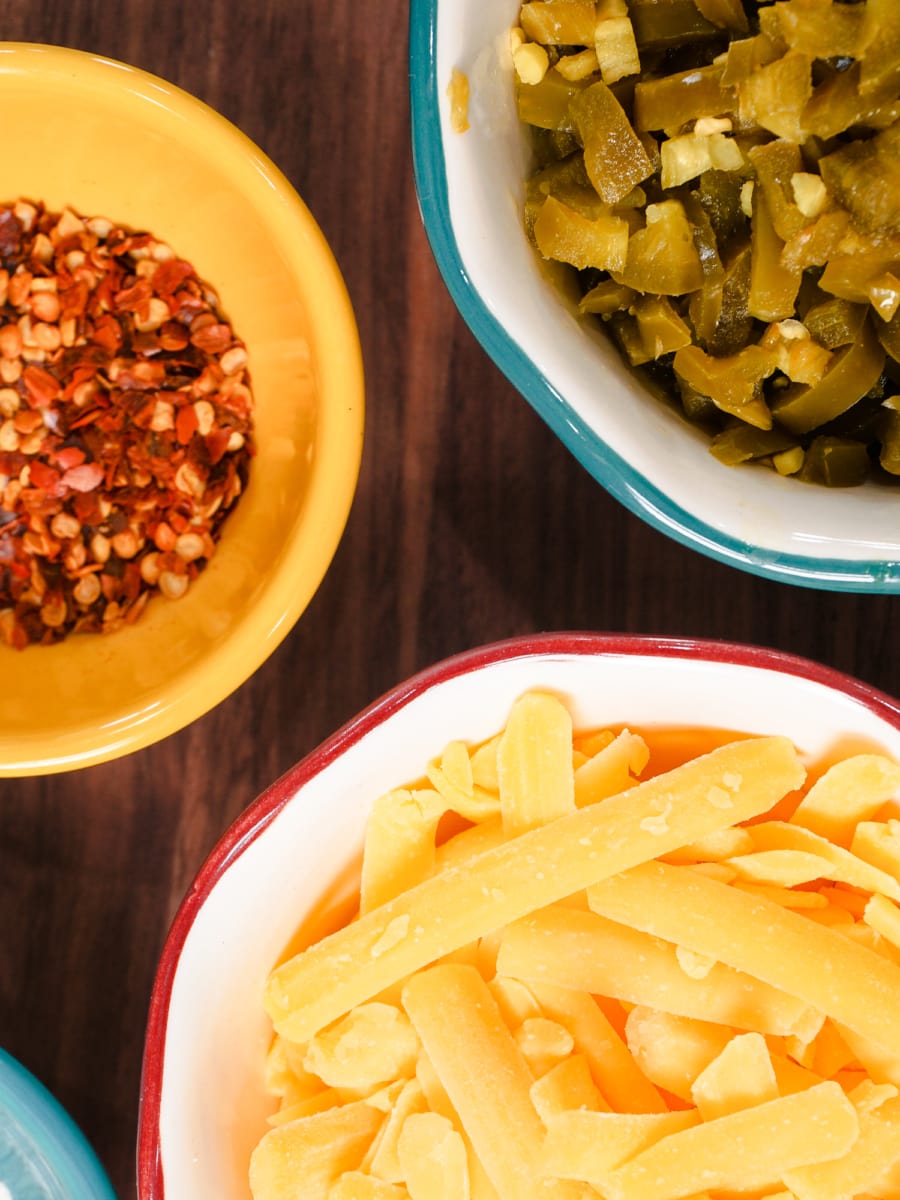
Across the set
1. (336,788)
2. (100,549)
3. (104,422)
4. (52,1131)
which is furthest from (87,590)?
(52,1131)

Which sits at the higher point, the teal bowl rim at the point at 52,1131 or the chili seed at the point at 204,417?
the chili seed at the point at 204,417

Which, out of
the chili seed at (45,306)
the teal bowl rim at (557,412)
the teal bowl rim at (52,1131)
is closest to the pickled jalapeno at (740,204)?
the teal bowl rim at (557,412)

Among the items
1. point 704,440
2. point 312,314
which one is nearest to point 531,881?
point 704,440

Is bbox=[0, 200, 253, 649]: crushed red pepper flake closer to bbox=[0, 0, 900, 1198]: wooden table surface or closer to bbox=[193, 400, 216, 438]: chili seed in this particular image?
bbox=[193, 400, 216, 438]: chili seed

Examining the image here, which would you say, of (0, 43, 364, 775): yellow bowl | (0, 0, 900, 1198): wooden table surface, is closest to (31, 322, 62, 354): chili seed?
(0, 43, 364, 775): yellow bowl

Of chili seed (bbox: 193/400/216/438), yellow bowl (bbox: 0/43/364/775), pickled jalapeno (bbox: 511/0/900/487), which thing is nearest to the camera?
pickled jalapeno (bbox: 511/0/900/487)

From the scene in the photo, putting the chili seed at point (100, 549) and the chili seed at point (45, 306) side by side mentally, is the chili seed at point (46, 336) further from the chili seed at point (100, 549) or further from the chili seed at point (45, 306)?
the chili seed at point (100, 549)

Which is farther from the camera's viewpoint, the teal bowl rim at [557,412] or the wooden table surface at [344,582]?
the wooden table surface at [344,582]
